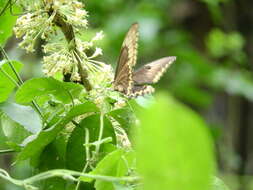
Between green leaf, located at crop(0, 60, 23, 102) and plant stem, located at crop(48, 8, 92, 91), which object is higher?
plant stem, located at crop(48, 8, 92, 91)

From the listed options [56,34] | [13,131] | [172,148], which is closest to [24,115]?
[13,131]

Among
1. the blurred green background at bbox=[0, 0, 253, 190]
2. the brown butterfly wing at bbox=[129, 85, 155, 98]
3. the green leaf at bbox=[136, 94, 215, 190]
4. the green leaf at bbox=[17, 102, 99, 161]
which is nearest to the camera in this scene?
the green leaf at bbox=[136, 94, 215, 190]

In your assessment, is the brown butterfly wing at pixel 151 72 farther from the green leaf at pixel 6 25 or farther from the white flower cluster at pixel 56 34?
the green leaf at pixel 6 25

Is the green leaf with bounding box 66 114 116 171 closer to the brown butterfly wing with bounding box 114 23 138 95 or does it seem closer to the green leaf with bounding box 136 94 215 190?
the brown butterfly wing with bounding box 114 23 138 95

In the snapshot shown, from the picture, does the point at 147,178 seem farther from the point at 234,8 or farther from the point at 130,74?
the point at 234,8

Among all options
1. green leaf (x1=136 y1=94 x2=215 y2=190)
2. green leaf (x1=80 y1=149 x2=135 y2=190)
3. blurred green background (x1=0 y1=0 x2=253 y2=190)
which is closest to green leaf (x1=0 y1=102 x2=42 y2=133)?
green leaf (x1=80 y1=149 x2=135 y2=190)

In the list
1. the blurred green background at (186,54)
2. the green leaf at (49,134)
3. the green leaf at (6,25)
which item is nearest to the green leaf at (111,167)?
the green leaf at (49,134)
